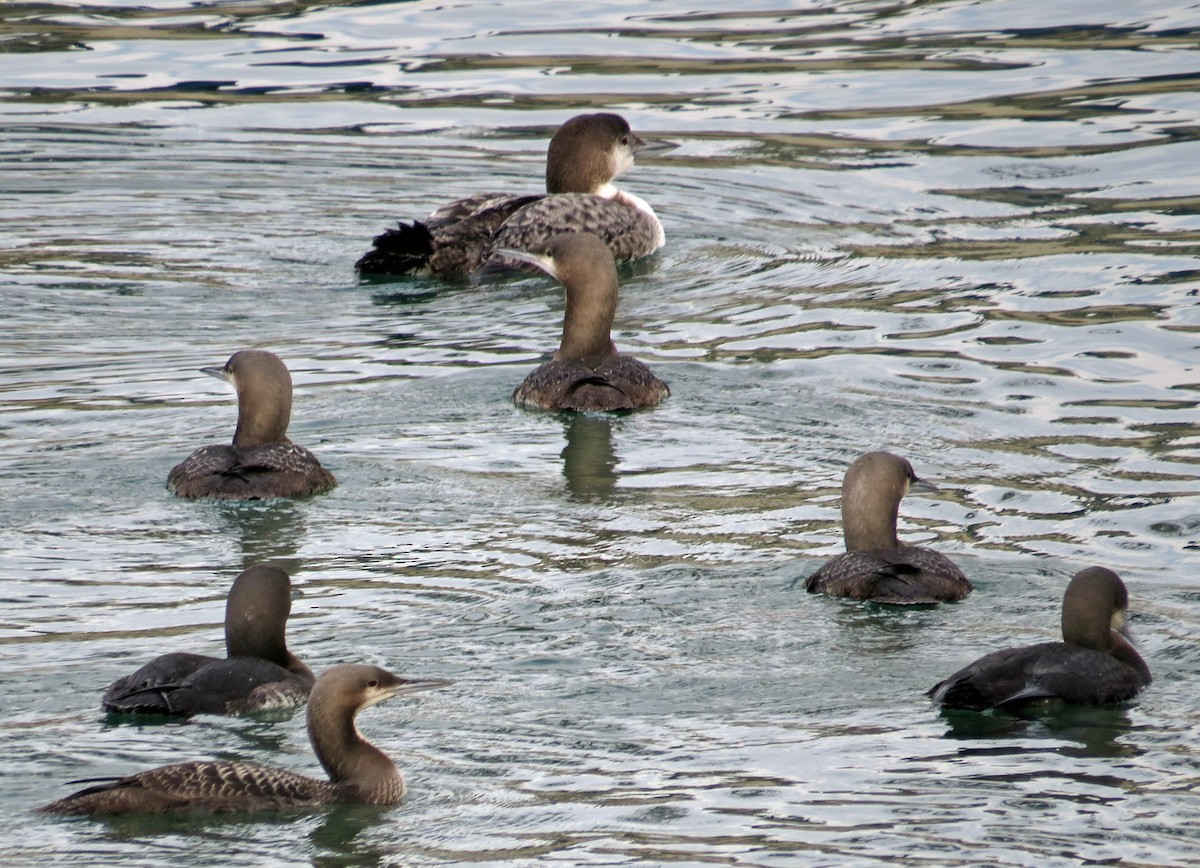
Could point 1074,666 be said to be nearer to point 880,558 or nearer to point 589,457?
point 880,558

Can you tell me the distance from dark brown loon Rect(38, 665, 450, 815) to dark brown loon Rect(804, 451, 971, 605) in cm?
272

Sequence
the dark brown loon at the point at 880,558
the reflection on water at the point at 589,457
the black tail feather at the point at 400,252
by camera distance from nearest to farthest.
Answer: the dark brown loon at the point at 880,558 → the reflection on water at the point at 589,457 → the black tail feather at the point at 400,252

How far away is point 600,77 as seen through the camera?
24.2 m

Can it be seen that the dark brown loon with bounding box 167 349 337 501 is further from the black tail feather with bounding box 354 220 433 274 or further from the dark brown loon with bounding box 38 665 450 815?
the black tail feather with bounding box 354 220 433 274

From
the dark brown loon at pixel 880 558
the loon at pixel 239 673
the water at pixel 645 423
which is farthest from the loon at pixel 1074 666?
the loon at pixel 239 673

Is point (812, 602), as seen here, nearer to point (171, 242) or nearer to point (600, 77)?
point (171, 242)

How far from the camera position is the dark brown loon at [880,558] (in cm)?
956

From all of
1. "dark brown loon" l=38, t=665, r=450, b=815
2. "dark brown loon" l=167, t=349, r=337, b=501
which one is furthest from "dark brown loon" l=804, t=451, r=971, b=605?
"dark brown loon" l=167, t=349, r=337, b=501

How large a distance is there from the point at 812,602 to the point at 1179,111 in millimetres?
13621

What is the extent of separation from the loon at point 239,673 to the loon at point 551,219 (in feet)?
26.2

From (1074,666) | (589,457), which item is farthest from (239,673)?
(589,457)

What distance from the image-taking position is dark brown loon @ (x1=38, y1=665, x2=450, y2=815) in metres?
7.28

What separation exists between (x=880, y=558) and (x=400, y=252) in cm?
761

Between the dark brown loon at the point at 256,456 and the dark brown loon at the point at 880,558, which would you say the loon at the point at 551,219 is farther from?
the dark brown loon at the point at 880,558
